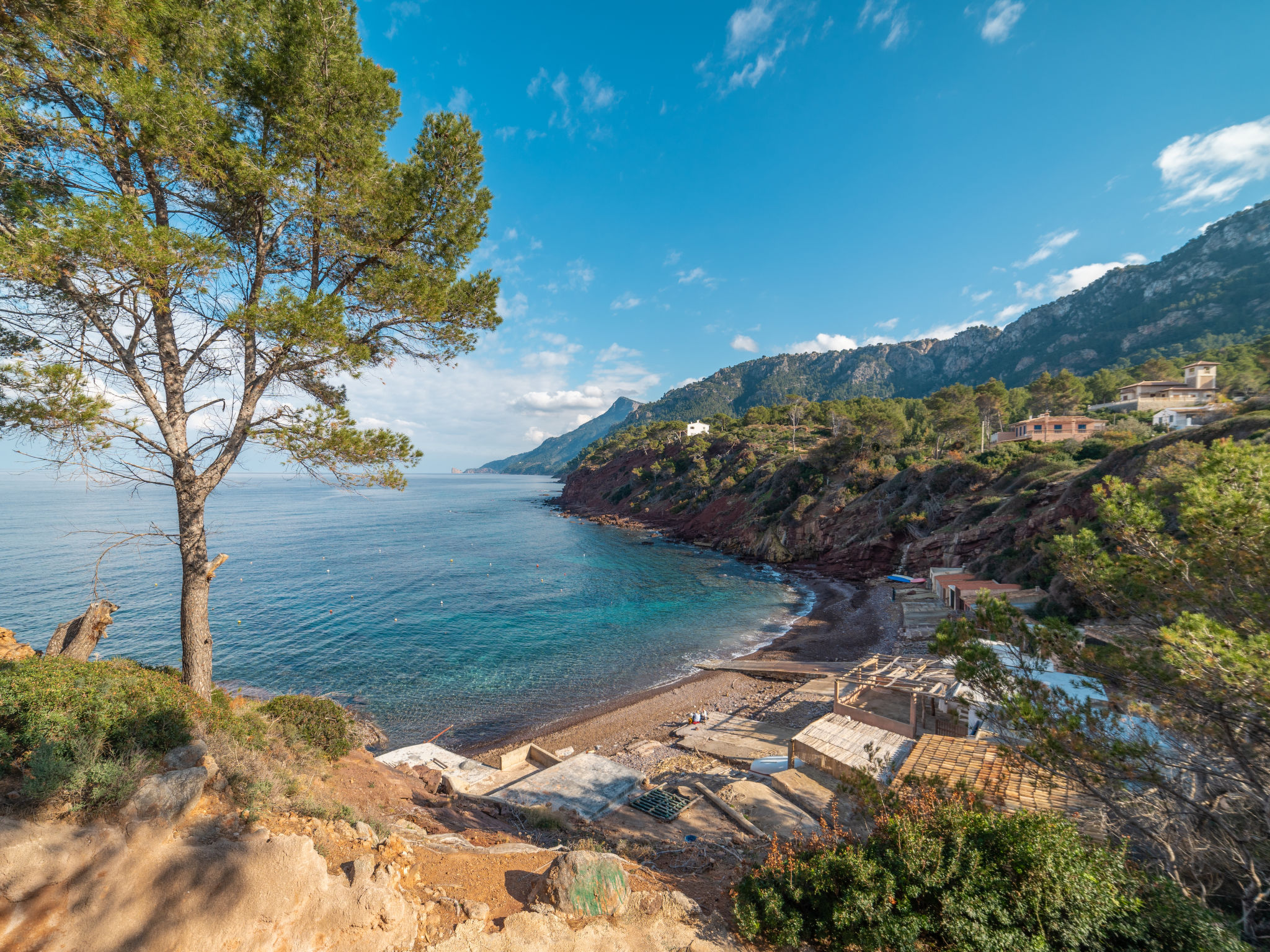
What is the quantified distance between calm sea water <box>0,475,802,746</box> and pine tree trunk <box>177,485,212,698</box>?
1498mm

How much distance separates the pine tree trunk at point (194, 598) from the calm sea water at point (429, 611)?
150 centimetres

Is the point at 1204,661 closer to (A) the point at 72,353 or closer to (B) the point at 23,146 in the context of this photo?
(A) the point at 72,353

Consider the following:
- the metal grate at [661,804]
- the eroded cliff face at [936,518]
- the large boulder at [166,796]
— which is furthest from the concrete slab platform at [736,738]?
the eroded cliff face at [936,518]

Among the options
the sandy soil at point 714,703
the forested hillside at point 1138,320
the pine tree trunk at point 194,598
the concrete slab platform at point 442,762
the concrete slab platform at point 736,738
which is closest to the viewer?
the pine tree trunk at point 194,598

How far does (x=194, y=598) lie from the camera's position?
7277 millimetres

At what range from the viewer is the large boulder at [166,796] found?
4.46 metres

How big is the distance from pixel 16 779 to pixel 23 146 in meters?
7.25

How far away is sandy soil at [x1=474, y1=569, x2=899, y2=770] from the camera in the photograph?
1642 cm

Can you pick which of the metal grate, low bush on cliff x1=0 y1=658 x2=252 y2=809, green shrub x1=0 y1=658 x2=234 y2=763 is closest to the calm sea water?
green shrub x1=0 y1=658 x2=234 y2=763

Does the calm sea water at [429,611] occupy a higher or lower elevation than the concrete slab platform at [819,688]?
higher

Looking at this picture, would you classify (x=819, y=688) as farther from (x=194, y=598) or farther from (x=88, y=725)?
(x=88, y=725)

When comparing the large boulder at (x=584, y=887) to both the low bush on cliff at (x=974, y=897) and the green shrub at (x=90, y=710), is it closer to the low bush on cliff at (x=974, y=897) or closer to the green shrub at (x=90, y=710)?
the low bush on cliff at (x=974, y=897)

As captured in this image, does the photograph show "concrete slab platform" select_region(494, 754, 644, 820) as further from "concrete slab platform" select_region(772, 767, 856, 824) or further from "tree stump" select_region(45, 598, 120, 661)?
"tree stump" select_region(45, 598, 120, 661)

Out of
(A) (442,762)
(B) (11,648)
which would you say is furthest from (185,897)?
(A) (442,762)
